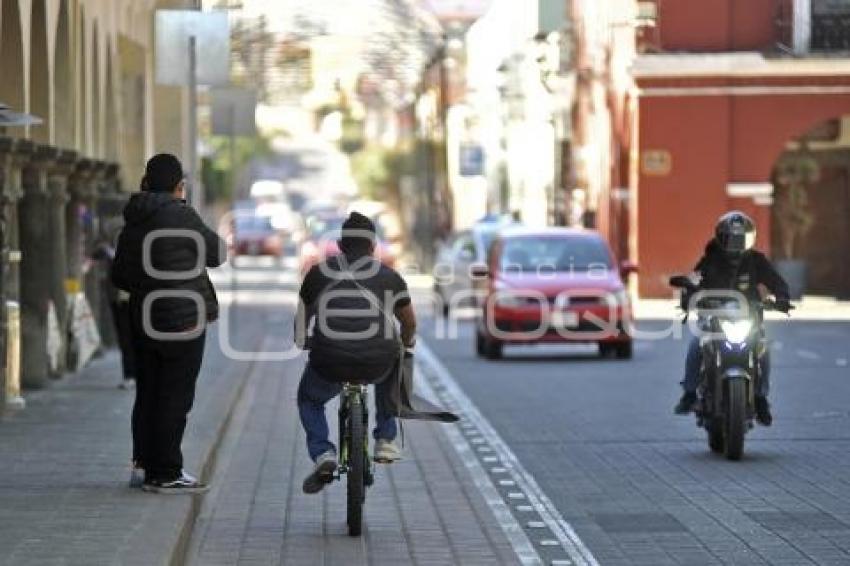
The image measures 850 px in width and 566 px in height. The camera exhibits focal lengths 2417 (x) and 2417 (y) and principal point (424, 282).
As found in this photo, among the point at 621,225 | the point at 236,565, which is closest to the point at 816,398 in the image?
the point at 236,565

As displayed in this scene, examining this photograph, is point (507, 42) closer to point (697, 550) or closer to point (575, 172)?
point (575, 172)

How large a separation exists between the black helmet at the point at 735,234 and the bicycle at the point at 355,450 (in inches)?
187

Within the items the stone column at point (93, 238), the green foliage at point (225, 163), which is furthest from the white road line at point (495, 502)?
the green foliage at point (225, 163)

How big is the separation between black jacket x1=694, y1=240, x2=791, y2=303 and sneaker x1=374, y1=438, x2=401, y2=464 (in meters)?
4.45

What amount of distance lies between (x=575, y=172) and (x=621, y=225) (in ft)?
30.7

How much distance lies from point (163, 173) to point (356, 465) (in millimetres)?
2361

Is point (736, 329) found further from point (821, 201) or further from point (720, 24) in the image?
point (821, 201)

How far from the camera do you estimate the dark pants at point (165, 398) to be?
13172 mm

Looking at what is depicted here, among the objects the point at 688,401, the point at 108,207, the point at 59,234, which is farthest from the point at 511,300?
the point at 688,401

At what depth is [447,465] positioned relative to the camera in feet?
53.0

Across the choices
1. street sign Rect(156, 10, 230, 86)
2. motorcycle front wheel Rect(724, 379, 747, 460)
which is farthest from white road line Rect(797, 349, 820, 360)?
motorcycle front wheel Rect(724, 379, 747, 460)

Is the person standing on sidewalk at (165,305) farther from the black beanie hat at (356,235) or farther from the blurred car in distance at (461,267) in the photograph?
the blurred car in distance at (461,267)

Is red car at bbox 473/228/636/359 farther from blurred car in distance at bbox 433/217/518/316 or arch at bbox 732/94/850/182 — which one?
arch at bbox 732/94/850/182

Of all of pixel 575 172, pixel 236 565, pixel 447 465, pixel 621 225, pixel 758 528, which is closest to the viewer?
pixel 236 565
